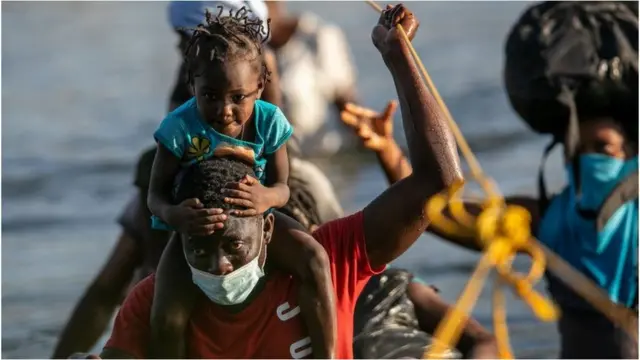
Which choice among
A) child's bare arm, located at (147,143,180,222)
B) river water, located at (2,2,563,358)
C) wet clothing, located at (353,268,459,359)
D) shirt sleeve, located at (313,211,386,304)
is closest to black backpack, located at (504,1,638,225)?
river water, located at (2,2,563,358)

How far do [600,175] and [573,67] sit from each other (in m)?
0.47

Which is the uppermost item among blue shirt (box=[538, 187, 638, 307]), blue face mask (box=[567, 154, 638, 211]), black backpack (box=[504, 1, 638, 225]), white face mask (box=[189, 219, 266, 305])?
white face mask (box=[189, 219, 266, 305])

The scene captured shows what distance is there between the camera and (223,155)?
4.41 m

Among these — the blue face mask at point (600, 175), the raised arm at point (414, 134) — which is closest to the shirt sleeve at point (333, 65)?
the blue face mask at point (600, 175)

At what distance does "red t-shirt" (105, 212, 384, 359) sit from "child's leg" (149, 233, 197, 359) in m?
0.05

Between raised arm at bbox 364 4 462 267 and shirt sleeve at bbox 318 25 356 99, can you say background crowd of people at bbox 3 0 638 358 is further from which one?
shirt sleeve at bbox 318 25 356 99

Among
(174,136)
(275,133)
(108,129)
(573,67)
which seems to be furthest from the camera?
(108,129)

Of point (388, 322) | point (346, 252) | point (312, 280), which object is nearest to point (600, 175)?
point (388, 322)

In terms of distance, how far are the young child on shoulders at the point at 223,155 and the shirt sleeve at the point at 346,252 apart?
63 mm

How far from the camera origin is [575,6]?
7000 mm

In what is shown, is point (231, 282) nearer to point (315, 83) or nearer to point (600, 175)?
point (600, 175)

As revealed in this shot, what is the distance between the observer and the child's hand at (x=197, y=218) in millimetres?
4320

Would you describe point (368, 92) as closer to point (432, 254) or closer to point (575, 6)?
point (432, 254)

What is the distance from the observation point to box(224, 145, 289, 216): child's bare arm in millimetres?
4363
